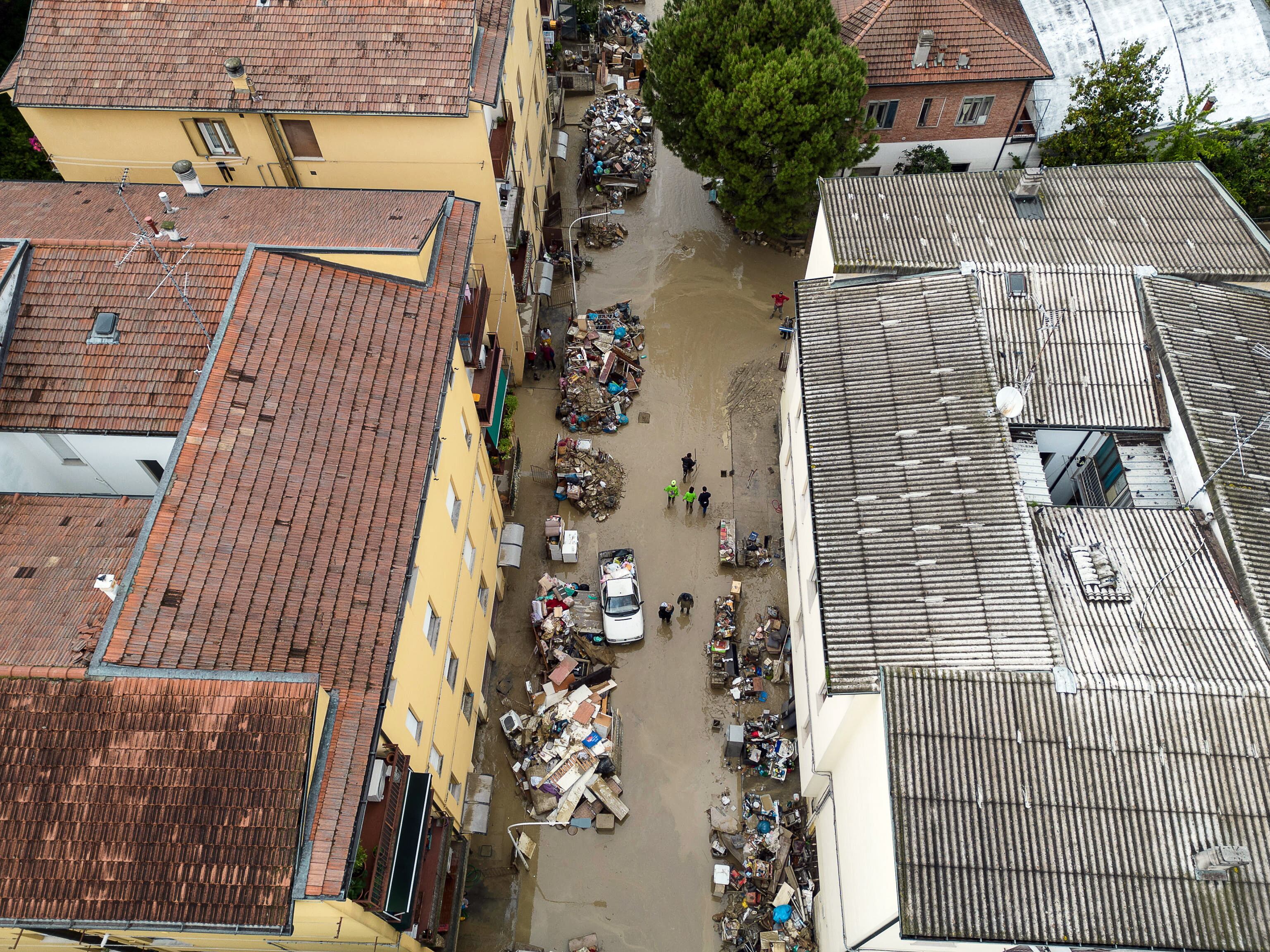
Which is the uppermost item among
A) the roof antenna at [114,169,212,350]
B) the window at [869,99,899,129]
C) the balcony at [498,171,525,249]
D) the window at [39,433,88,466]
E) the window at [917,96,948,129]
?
the window at [917,96,948,129]

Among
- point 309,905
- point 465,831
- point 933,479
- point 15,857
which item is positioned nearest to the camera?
point 15,857

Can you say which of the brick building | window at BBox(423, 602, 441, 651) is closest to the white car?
window at BBox(423, 602, 441, 651)

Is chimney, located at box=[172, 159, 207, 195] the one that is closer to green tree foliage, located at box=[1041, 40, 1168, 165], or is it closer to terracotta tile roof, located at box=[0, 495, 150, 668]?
terracotta tile roof, located at box=[0, 495, 150, 668]

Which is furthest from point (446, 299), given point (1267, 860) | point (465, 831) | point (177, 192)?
point (1267, 860)

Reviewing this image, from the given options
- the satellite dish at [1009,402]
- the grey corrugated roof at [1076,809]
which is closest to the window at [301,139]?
the satellite dish at [1009,402]

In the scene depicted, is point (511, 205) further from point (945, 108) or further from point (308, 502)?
point (945, 108)

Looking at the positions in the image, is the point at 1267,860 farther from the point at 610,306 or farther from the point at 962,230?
the point at 610,306

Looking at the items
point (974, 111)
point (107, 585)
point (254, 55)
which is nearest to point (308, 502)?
point (107, 585)

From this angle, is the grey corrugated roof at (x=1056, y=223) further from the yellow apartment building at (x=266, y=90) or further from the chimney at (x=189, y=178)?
the chimney at (x=189, y=178)
